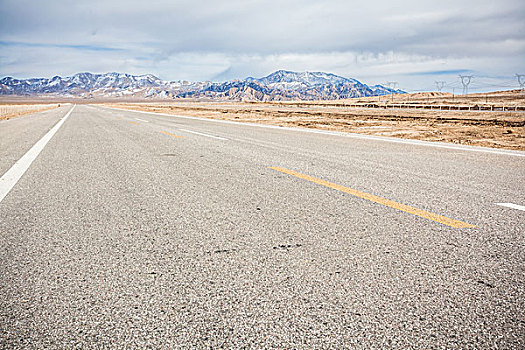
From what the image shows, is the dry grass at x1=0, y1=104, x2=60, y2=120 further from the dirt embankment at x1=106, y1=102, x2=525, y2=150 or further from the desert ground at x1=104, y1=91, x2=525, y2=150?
the dirt embankment at x1=106, y1=102, x2=525, y2=150

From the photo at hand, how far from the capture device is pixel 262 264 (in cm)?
254

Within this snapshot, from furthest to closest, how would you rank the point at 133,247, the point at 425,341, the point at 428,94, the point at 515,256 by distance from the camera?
the point at 428,94
the point at 133,247
the point at 515,256
the point at 425,341

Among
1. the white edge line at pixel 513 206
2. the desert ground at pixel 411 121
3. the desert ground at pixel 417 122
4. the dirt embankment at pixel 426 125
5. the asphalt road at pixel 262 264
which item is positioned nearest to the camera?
the asphalt road at pixel 262 264

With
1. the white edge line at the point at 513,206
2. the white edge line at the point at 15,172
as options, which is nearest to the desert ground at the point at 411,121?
the white edge line at the point at 513,206

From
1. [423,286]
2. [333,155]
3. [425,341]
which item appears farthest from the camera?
[333,155]

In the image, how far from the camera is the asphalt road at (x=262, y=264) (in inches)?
73.1

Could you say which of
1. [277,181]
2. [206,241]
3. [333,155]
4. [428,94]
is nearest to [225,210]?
[206,241]

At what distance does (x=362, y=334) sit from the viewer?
5.98 feet

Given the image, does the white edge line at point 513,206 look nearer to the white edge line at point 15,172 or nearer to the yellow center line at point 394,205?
the yellow center line at point 394,205

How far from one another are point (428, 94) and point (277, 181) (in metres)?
187

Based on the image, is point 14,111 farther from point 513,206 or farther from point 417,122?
point 513,206

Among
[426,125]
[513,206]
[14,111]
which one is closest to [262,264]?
[513,206]

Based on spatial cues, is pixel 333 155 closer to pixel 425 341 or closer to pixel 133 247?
pixel 133 247

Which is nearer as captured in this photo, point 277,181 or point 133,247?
point 133,247
